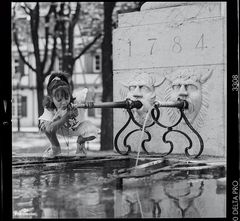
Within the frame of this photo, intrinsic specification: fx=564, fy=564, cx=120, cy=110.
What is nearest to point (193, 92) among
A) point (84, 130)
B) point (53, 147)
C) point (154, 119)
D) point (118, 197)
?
point (154, 119)

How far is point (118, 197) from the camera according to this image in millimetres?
3955

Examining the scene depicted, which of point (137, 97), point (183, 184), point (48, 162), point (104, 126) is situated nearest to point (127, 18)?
point (137, 97)

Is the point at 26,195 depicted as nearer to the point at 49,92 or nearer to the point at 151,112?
the point at 49,92

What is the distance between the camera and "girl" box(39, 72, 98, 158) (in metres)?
5.60

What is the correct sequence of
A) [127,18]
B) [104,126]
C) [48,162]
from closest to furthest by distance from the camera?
[48,162]
[127,18]
[104,126]

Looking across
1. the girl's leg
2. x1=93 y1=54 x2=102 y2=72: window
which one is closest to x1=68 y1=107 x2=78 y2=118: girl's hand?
the girl's leg

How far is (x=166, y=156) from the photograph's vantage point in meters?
5.88

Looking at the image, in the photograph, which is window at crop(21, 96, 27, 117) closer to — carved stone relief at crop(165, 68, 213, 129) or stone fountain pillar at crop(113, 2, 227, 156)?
stone fountain pillar at crop(113, 2, 227, 156)

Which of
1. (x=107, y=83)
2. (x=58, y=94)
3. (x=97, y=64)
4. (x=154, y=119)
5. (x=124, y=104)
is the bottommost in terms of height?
(x=154, y=119)

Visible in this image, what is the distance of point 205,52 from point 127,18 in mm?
1049

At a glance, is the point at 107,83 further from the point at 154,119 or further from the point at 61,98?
the point at 61,98

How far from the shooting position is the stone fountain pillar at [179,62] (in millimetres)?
5770

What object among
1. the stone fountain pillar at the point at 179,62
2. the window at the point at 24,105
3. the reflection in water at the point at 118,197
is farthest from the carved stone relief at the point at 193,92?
the window at the point at 24,105

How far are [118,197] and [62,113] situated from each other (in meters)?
1.87
